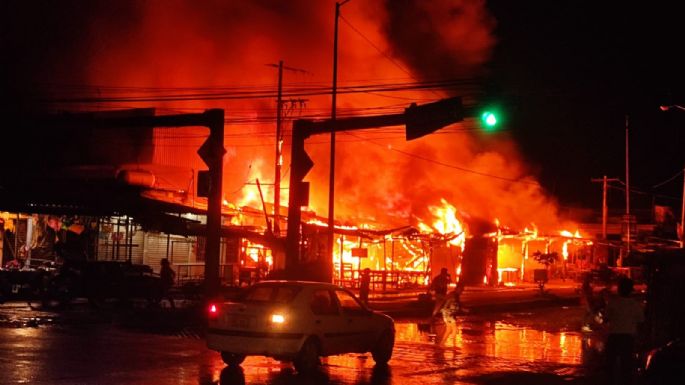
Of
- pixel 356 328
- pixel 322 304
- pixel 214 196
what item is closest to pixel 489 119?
pixel 356 328

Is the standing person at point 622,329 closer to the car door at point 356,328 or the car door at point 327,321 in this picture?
the car door at point 356,328

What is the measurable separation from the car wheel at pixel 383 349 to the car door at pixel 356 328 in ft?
0.63

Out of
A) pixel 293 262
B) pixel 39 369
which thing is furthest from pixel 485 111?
pixel 39 369

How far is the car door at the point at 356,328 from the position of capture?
13.3 meters

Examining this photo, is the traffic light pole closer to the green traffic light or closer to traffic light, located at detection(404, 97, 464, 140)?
traffic light, located at detection(404, 97, 464, 140)

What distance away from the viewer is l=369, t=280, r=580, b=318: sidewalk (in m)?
27.2

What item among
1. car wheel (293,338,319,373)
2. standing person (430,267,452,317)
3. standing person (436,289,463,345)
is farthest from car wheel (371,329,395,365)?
standing person (430,267,452,317)

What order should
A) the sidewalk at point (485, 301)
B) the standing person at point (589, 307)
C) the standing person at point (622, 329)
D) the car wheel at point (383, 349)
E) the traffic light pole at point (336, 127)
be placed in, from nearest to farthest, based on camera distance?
the standing person at point (622, 329) → the car wheel at point (383, 349) → the traffic light pole at point (336, 127) → the standing person at point (589, 307) → the sidewalk at point (485, 301)

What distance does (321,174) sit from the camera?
50.6 m

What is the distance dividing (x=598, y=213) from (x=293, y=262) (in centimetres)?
5944

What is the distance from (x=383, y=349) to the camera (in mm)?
13875

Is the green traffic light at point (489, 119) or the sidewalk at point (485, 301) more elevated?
the green traffic light at point (489, 119)

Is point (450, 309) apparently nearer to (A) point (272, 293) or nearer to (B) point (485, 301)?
(B) point (485, 301)

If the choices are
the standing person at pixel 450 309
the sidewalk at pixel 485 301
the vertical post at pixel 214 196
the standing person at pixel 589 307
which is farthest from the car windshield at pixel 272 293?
the sidewalk at pixel 485 301
